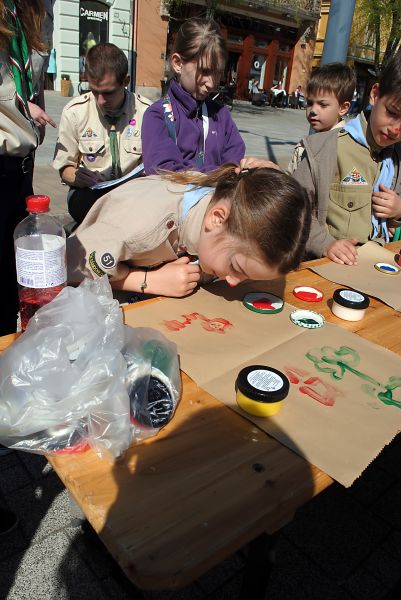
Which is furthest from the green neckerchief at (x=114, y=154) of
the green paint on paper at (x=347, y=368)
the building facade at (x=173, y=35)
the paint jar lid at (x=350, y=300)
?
the building facade at (x=173, y=35)

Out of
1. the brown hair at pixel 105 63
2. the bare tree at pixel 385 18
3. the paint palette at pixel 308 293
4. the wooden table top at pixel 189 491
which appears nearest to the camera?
the wooden table top at pixel 189 491

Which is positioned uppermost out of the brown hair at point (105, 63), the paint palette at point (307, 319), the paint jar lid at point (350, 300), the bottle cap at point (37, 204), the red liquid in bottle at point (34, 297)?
the brown hair at point (105, 63)

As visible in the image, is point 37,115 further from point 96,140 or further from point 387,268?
point 387,268

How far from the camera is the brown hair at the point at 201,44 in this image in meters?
2.28

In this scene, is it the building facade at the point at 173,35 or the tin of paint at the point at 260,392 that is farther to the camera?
the building facade at the point at 173,35

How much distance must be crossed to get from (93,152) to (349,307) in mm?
2357

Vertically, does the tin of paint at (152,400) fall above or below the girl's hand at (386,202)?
below

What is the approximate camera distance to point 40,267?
1.16 meters

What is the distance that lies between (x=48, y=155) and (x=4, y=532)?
6.49 meters

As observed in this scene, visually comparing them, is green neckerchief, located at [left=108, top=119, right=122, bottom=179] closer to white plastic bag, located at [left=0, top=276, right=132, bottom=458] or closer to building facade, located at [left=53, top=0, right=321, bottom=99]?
white plastic bag, located at [left=0, top=276, right=132, bottom=458]

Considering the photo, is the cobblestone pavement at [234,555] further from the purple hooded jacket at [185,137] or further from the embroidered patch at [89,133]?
the embroidered patch at [89,133]

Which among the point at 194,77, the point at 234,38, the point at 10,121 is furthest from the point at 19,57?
the point at 234,38

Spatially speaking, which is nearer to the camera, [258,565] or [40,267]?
[258,565]

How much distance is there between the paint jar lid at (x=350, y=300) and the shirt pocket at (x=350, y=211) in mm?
823
